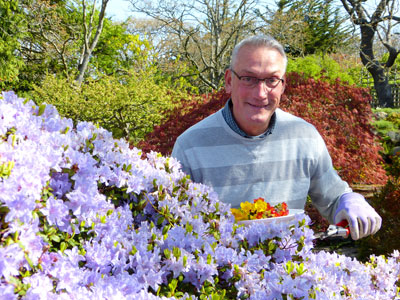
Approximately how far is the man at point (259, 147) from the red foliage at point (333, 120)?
102 inches

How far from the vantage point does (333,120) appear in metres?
5.42

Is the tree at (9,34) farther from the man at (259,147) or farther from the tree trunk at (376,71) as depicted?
the man at (259,147)

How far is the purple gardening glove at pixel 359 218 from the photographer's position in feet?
5.63

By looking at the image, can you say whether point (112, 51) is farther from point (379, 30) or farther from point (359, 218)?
point (359, 218)

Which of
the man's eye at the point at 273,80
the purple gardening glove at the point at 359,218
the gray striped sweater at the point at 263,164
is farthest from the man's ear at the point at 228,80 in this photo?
the purple gardening glove at the point at 359,218

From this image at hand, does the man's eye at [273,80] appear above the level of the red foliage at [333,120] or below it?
above

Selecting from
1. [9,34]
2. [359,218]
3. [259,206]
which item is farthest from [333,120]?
[9,34]

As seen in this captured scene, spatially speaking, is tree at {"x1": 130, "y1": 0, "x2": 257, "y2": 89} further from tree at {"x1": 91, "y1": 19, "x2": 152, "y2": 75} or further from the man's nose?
the man's nose

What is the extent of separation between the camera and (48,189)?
975 mm

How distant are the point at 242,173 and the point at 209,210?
3.20 ft

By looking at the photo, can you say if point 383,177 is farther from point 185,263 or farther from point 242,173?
point 185,263

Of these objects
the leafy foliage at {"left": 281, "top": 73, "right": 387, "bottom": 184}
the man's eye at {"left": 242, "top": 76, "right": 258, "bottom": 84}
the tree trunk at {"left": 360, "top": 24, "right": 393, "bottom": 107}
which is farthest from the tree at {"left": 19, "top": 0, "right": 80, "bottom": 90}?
the man's eye at {"left": 242, "top": 76, "right": 258, "bottom": 84}

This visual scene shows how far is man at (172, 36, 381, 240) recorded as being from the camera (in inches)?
87.4

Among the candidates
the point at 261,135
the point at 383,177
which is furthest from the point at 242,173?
the point at 383,177
